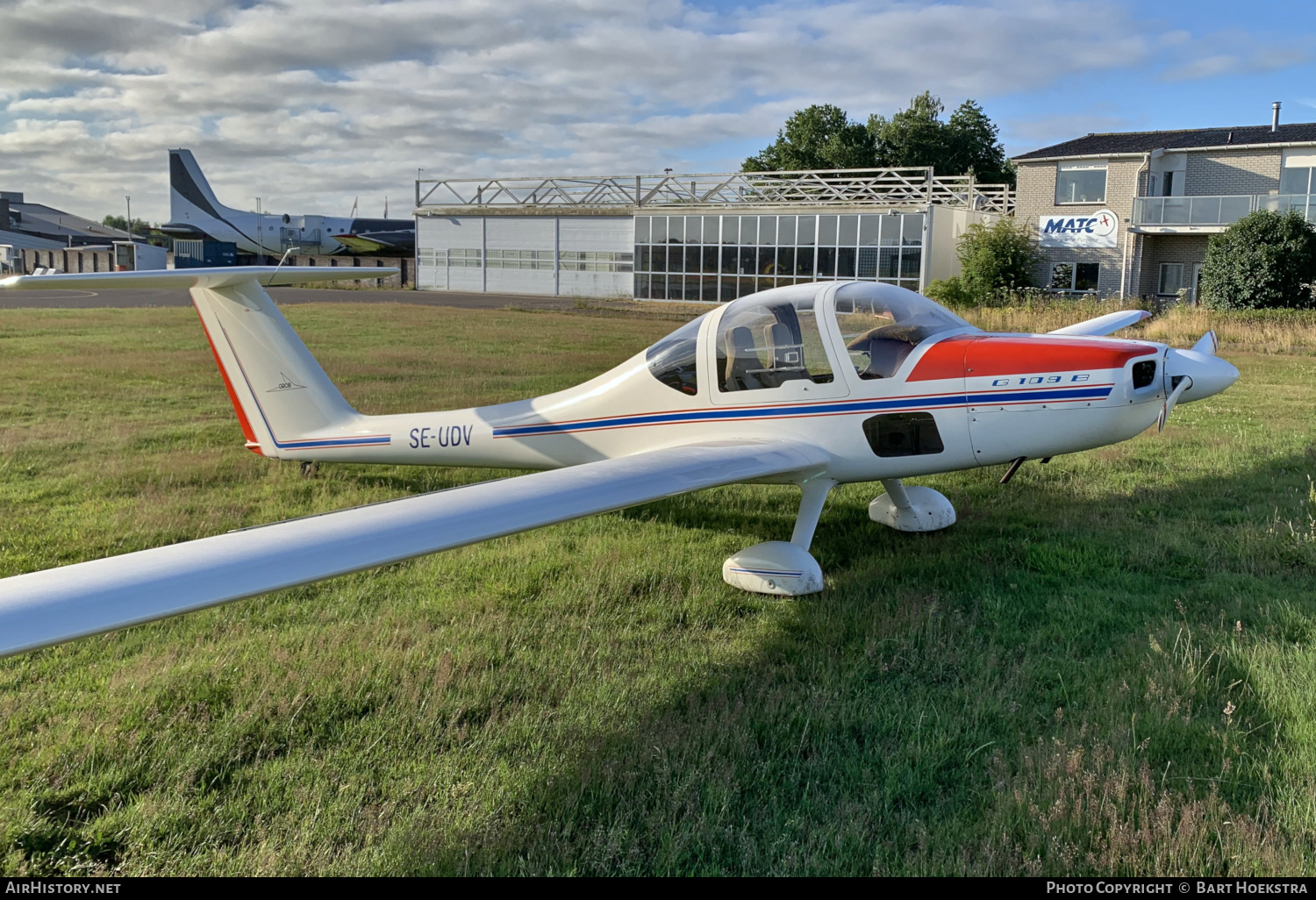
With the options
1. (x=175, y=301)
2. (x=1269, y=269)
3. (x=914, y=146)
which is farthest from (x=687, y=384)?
(x=914, y=146)

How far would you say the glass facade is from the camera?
38.2 meters

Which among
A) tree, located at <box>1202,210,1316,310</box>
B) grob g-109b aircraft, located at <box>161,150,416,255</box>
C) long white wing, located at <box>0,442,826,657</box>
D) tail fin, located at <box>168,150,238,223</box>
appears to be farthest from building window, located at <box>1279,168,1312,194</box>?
tail fin, located at <box>168,150,238,223</box>

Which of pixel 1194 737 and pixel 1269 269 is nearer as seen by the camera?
pixel 1194 737

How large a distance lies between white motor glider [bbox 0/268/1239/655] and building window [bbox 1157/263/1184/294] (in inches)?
1345

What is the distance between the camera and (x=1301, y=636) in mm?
4926

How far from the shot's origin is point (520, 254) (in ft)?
175

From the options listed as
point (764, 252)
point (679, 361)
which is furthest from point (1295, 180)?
point (679, 361)

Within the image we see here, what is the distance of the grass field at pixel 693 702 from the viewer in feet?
10.6

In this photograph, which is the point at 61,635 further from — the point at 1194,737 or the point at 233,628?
the point at 1194,737

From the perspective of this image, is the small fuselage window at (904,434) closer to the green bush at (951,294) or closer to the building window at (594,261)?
Result: the green bush at (951,294)

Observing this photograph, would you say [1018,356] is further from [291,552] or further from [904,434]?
[291,552]

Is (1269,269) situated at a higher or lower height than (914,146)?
lower
